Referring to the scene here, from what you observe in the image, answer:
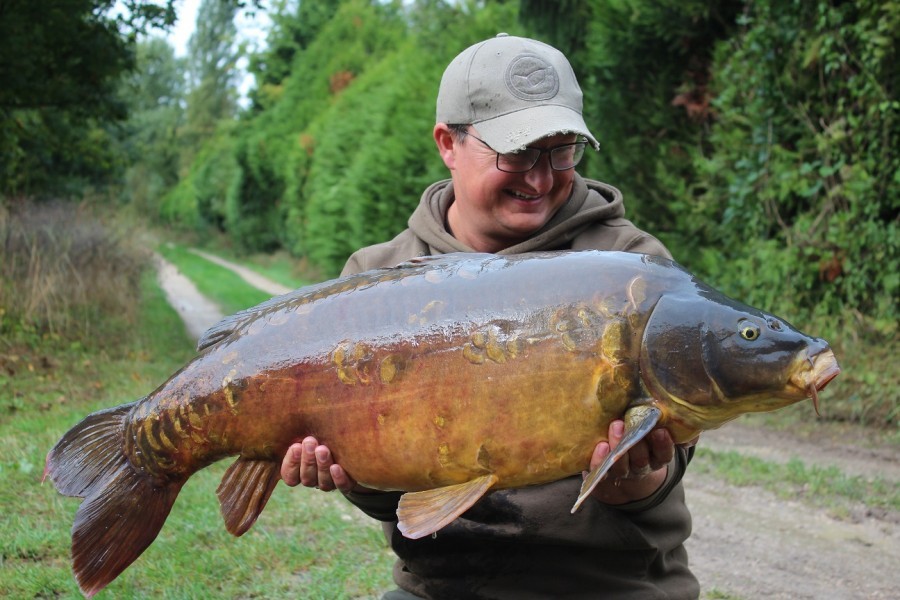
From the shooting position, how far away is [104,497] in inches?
93.4

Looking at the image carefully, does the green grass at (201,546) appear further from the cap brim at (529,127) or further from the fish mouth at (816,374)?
the fish mouth at (816,374)

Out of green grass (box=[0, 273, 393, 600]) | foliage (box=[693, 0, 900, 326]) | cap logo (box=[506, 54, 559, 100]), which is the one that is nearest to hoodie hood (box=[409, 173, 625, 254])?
cap logo (box=[506, 54, 559, 100])

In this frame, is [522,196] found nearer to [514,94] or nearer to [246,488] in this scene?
[514,94]

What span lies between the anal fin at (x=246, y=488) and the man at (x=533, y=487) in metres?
0.05

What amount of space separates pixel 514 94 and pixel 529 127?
0.42 ft

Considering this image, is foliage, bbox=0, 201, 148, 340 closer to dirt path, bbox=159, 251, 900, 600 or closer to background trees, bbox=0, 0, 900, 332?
background trees, bbox=0, 0, 900, 332

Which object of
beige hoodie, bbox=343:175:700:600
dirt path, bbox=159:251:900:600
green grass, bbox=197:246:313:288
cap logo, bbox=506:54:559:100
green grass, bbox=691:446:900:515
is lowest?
green grass, bbox=197:246:313:288

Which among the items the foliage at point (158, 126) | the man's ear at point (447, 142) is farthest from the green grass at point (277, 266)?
the man's ear at point (447, 142)

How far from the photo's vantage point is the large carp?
Result: 6.72 feet

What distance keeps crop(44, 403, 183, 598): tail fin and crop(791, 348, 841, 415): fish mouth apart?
1482mm

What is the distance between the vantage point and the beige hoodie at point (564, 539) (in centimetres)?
249

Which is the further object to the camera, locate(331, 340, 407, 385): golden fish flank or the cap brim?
the cap brim

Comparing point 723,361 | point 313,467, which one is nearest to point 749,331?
point 723,361

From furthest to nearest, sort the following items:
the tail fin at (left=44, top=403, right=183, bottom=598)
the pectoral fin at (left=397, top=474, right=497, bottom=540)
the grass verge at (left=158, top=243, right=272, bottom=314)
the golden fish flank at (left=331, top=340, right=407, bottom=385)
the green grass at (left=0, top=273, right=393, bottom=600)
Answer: the grass verge at (left=158, top=243, right=272, bottom=314) → the green grass at (left=0, top=273, right=393, bottom=600) → the tail fin at (left=44, top=403, right=183, bottom=598) → the golden fish flank at (left=331, top=340, right=407, bottom=385) → the pectoral fin at (left=397, top=474, right=497, bottom=540)
